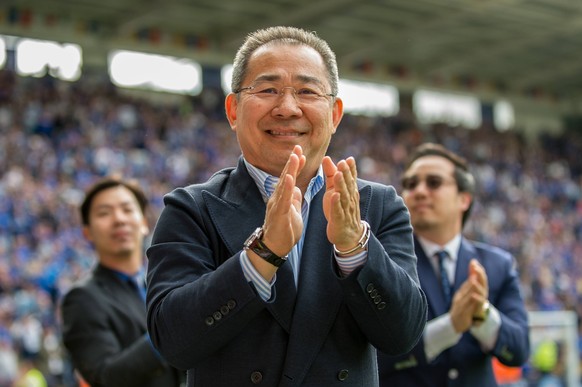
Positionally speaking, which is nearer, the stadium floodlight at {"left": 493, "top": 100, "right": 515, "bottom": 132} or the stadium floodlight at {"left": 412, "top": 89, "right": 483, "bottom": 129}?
the stadium floodlight at {"left": 412, "top": 89, "right": 483, "bottom": 129}

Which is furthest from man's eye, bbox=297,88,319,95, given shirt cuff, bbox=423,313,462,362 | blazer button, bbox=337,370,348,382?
shirt cuff, bbox=423,313,462,362

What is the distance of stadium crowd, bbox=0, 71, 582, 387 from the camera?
10.5 meters

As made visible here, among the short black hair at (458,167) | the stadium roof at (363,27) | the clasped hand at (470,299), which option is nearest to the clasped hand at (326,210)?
the clasped hand at (470,299)

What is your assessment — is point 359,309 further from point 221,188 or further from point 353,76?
point 353,76

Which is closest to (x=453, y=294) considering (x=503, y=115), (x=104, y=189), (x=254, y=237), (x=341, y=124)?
(x=104, y=189)

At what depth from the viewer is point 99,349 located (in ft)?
10.5

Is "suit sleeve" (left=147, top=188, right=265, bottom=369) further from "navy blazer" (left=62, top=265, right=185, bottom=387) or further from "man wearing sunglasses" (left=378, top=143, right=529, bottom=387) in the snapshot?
"man wearing sunglasses" (left=378, top=143, right=529, bottom=387)

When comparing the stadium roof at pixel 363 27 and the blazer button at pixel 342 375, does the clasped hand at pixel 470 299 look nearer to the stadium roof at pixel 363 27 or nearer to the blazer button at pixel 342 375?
the blazer button at pixel 342 375

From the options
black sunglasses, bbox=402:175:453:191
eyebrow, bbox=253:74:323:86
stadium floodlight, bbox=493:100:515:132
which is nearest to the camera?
eyebrow, bbox=253:74:323:86

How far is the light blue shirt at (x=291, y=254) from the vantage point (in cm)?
175

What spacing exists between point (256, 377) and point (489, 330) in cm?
151

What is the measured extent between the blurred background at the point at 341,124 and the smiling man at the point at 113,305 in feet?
11.4

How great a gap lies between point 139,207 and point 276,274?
2.04 metres

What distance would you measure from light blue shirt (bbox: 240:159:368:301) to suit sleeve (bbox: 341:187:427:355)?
28 mm
